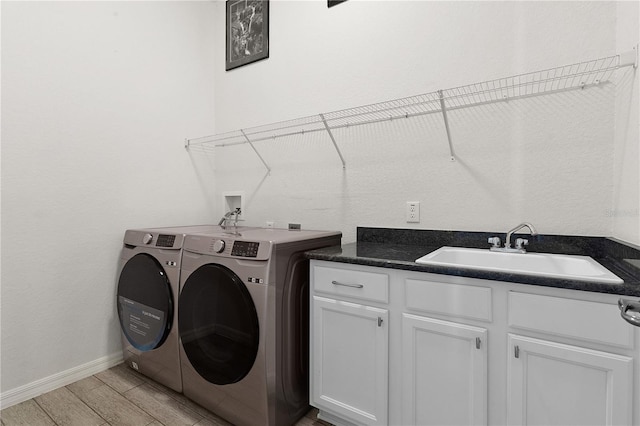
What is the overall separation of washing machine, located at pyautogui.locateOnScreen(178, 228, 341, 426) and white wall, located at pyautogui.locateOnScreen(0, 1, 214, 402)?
0.78 meters

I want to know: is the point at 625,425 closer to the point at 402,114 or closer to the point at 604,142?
the point at 604,142

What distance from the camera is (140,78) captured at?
2.26 meters

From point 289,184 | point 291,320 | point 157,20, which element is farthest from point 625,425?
point 157,20

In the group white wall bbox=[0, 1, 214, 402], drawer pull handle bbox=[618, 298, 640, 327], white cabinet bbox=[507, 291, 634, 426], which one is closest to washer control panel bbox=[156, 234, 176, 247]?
white wall bbox=[0, 1, 214, 402]

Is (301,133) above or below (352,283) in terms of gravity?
above

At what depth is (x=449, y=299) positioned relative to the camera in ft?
3.82

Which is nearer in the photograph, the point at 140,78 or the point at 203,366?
the point at 203,366

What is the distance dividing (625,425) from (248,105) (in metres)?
2.66

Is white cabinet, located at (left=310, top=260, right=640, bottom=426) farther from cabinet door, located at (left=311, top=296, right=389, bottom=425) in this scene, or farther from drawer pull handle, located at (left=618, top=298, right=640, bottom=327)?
drawer pull handle, located at (left=618, top=298, right=640, bottom=327)

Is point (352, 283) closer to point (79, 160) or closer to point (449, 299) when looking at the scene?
point (449, 299)

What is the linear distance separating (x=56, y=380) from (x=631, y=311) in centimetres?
262

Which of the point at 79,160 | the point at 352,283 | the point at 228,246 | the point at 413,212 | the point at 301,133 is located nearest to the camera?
the point at 352,283

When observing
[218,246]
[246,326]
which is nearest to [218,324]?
[246,326]

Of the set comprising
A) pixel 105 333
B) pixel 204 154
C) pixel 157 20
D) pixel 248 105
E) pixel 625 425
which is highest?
pixel 157 20
